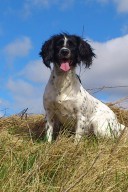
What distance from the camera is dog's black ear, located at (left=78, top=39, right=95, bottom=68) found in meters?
7.34

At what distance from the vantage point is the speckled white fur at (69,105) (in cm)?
692

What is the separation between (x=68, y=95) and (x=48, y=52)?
33.1 inches

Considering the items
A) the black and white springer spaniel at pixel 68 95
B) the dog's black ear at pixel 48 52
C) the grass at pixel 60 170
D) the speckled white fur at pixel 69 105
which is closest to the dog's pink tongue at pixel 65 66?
the black and white springer spaniel at pixel 68 95

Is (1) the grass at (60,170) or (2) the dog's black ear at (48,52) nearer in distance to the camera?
(1) the grass at (60,170)

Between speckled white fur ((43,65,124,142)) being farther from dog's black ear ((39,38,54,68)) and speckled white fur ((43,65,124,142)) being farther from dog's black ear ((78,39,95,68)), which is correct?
dog's black ear ((78,39,95,68))

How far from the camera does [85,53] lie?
24.4 ft

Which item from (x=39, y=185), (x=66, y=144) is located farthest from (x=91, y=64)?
(x=39, y=185)

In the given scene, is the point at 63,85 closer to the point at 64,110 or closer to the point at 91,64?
the point at 64,110

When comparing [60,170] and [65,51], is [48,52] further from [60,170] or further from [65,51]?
[60,170]

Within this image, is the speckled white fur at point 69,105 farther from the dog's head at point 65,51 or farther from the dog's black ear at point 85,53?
the dog's black ear at point 85,53

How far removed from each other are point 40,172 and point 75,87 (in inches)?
146

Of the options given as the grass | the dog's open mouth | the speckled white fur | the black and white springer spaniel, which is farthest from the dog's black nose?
the grass

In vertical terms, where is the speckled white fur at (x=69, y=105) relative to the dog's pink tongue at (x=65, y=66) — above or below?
below

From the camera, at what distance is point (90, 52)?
770 cm
